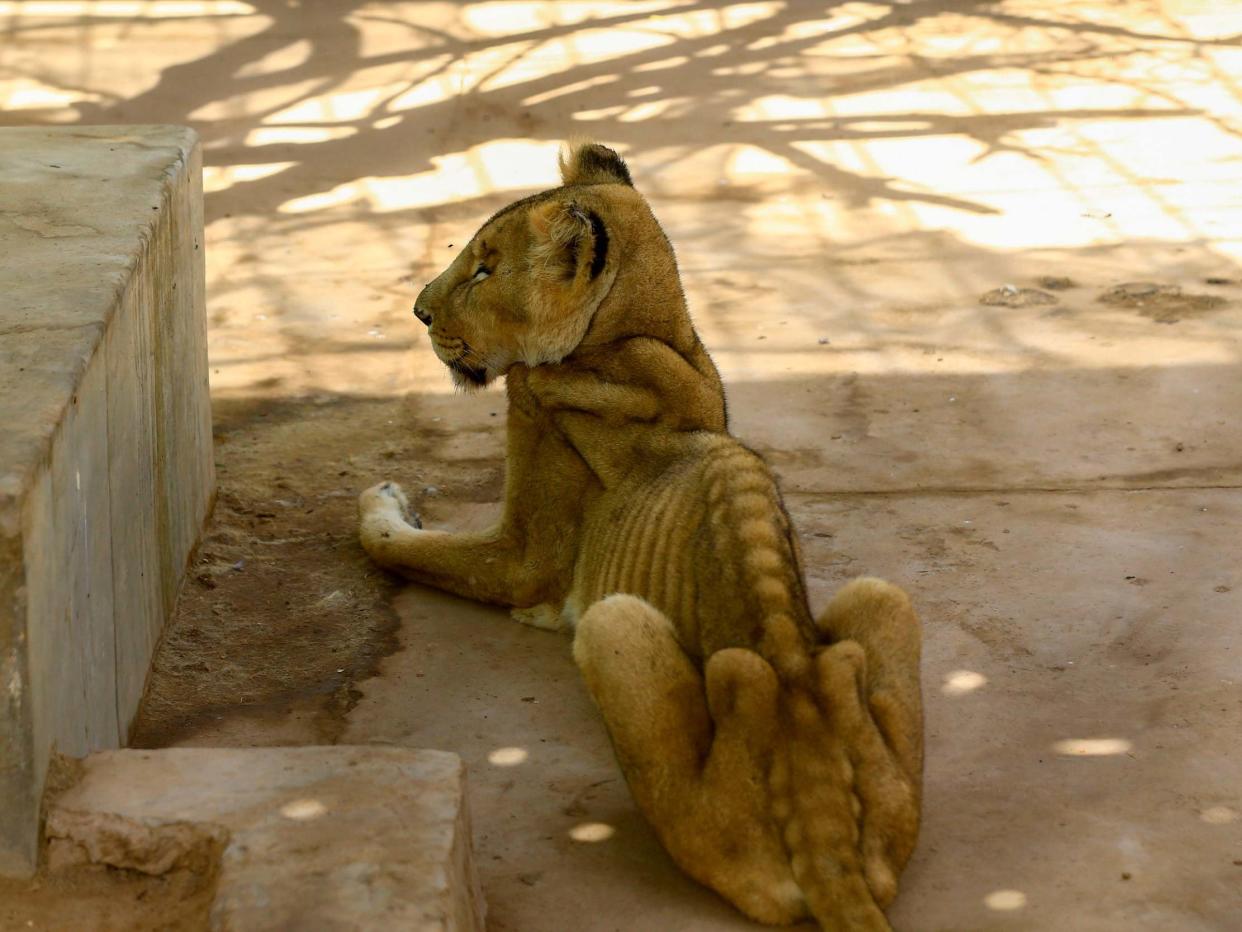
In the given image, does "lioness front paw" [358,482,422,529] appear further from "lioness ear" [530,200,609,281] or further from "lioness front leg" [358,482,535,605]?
"lioness ear" [530,200,609,281]

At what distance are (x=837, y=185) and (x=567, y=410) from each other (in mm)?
4905

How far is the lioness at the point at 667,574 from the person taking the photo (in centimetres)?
365

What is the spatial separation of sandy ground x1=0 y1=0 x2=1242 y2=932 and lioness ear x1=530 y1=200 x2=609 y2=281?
1114 mm

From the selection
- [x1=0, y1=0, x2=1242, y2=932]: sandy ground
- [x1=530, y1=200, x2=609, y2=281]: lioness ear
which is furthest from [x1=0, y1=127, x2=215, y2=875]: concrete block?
[x1=530, y1=200, x2=609, y2=281]: lioness ear

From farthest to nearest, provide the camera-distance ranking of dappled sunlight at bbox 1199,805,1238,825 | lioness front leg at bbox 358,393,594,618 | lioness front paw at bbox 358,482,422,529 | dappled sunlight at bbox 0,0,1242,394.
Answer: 1. dappled sunlight at bbox 0,0,1242,394
2. lioness front paw at bbox 358,482,422,529
3. lioness front leg at bbox 358,393,594,618
4. dappled sunlight at bbox 1199,805,1238,825

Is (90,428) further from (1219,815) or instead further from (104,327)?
(1219,815)

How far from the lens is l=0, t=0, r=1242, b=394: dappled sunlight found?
24.7 ft

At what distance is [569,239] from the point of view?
15.5 feet

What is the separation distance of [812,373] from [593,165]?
81.5 inches

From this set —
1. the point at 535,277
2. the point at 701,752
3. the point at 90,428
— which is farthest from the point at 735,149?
the point at 701,752

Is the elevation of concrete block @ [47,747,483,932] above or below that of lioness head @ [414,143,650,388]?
below

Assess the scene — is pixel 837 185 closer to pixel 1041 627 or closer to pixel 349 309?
pixel 349 309

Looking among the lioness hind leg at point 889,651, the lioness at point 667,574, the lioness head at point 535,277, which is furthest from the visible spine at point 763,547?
the lioness head at point 535,277

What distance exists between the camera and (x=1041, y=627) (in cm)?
508
